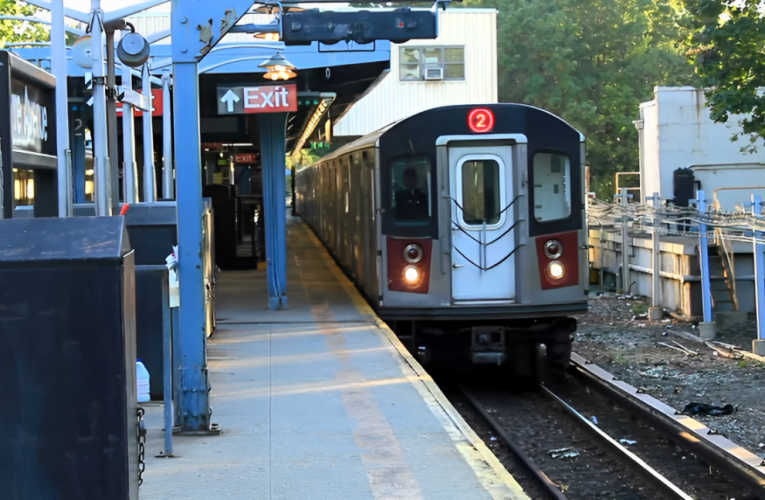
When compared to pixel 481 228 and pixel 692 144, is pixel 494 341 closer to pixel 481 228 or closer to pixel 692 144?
pixel 481 228

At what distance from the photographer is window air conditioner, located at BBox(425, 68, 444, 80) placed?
35625mm

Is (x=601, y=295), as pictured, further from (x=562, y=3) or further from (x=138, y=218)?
(x=562, y=3)

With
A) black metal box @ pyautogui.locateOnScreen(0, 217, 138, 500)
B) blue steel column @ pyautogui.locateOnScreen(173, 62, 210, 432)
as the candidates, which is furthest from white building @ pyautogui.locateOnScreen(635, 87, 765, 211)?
black metal box @ pyautogui.locateOnScreen(0, 217, 138, 500)

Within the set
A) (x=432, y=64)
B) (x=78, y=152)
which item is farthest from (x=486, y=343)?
(x=432, y=64)

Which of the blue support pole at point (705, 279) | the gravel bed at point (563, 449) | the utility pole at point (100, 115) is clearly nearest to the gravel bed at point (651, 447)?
the gravel bed at point (563, 449)

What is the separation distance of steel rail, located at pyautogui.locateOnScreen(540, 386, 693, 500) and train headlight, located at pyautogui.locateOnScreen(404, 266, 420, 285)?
203cm

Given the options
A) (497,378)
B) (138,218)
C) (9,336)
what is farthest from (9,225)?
(497,378)

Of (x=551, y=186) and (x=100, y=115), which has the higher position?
(x=100, y=115)

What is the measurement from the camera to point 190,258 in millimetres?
7211

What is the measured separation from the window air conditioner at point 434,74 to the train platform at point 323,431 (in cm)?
2411

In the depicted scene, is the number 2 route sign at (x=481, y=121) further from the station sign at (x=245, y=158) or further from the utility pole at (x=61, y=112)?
the station sign at (x=245, y=158)

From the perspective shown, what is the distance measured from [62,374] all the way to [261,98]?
11129mm

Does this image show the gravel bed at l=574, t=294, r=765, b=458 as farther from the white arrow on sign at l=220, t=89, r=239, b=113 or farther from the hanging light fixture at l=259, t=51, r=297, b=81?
the white arrow on sign at l=220, t=89, r=239, b=113

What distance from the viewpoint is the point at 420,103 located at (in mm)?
35719
